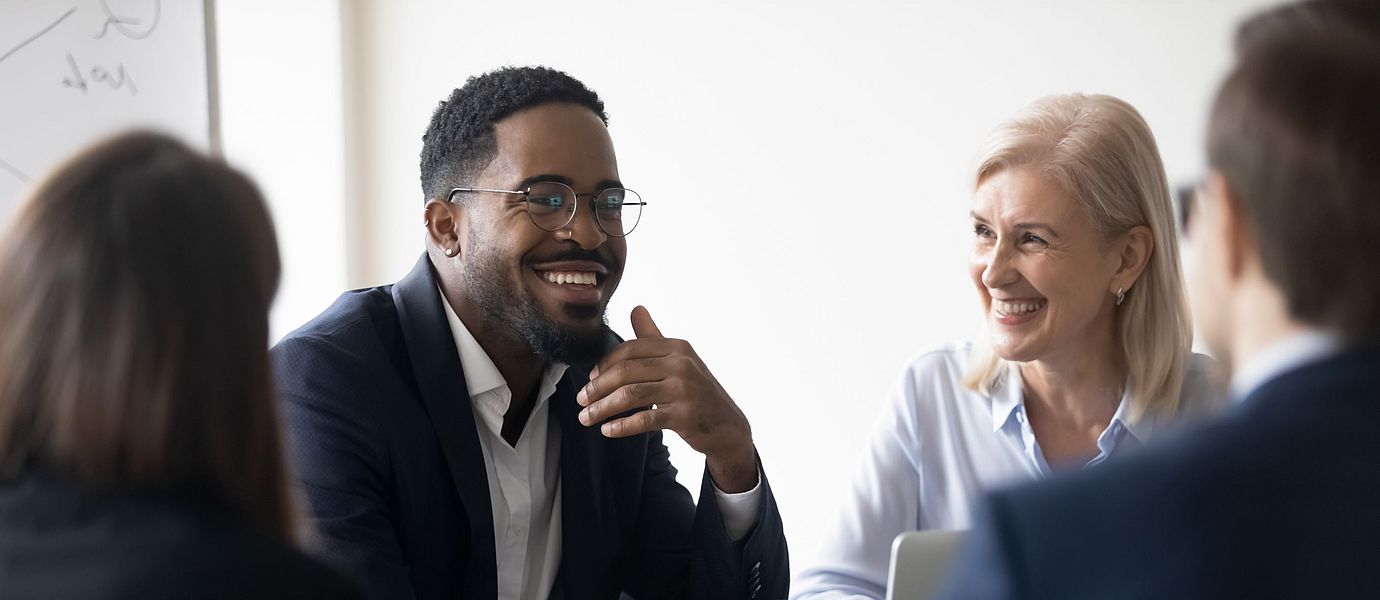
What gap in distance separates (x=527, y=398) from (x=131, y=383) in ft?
4.09

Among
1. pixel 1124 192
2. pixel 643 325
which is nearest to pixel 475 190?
pixel 643 325

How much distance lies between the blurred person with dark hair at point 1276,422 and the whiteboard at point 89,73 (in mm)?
1980

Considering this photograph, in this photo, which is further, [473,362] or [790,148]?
[790,148]

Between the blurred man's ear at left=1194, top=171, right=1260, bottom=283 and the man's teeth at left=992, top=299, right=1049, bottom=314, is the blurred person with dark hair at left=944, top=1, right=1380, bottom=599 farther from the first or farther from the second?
the man's teeth at left=992, top=299, right=1049, bottom=314

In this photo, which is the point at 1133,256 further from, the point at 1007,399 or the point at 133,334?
the point at 133,334

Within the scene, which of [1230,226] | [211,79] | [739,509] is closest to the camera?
[1230,226]

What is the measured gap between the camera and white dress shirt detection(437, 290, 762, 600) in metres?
2.02

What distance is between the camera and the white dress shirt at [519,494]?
6.64ft

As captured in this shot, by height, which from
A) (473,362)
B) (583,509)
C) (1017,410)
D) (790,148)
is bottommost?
(583,509)

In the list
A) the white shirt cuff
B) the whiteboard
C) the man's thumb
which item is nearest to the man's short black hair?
the man's thumb

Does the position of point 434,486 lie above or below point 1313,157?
below

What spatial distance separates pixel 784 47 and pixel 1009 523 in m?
2.72

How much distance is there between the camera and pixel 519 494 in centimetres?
204

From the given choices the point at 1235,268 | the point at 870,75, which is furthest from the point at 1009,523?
the point at 870,75
